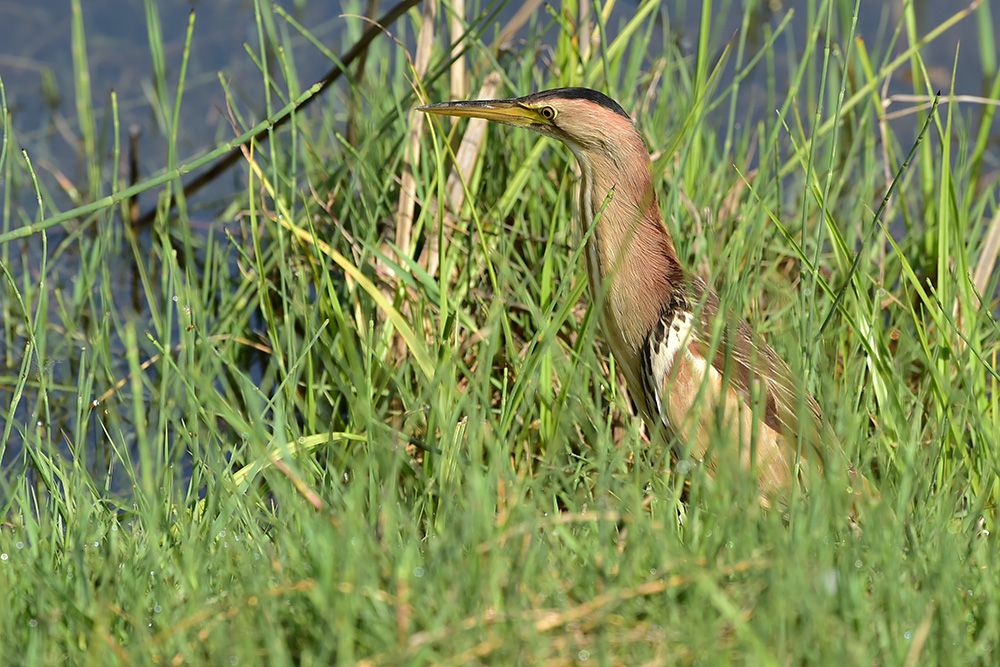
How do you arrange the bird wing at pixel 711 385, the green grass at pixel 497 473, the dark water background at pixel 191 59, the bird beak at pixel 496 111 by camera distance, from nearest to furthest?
the green grass at pixel 497 473 → the bird wing at pixel 711 385 → the bird beak at pixel 496 111 → the dark water background at pixel 191 59

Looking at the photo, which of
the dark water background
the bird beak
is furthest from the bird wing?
the dark water background

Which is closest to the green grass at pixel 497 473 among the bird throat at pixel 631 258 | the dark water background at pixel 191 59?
the bird throat at pixel 631 258

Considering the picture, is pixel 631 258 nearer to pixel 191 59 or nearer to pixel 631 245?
pixel 631 245

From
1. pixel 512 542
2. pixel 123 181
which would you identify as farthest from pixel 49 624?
pixel 123 181

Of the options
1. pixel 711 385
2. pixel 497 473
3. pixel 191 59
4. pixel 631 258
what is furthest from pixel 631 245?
pixel 191 59

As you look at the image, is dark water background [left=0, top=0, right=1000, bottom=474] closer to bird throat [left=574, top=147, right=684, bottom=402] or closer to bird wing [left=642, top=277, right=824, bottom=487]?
bird throat [left=574, top=147, right=684, bottom=402]

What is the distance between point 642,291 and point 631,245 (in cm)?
9

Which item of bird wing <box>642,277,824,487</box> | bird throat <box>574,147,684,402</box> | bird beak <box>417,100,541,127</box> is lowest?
bird wing <box>642,277,824,487</box>

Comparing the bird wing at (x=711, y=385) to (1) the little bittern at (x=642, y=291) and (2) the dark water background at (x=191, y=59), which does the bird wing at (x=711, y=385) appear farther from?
(2) the dark water background at (x=191, y=59)

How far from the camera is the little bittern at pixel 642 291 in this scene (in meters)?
2.21

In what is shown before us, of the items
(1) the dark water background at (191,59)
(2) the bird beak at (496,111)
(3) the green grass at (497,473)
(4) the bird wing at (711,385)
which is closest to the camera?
(3) the green grass at (497,473)

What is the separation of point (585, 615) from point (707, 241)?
5.16 ft

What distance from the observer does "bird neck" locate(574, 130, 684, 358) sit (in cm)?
227

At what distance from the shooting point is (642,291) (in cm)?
228
